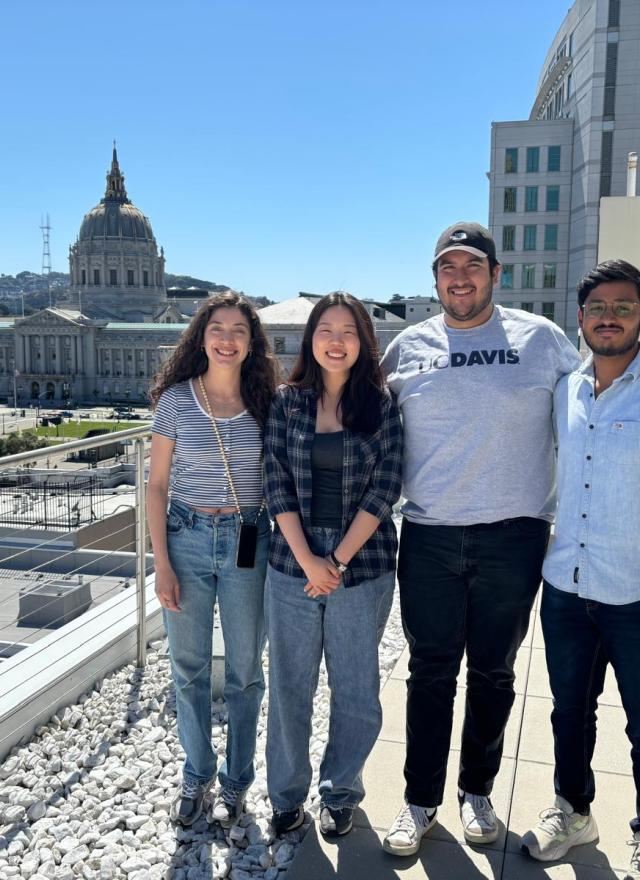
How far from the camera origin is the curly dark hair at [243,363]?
3.00m

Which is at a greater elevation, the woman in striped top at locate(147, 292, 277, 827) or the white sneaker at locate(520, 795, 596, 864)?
the woman in striped top at locate(147, 292, 277, 827)

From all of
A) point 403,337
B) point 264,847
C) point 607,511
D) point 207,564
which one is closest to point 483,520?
point 607,511

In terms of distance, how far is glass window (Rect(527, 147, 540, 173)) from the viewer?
36938mm

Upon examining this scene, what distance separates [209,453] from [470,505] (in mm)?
993

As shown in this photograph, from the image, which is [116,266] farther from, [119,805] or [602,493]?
[602,493]

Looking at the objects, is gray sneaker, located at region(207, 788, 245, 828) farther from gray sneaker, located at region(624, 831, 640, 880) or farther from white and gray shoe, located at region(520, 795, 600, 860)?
gray sneaker, located at region(624, 831, 640, 880)

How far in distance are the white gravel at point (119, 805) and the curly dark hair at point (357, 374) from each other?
162cm

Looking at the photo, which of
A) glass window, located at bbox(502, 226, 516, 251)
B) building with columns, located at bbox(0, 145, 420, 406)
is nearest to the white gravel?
glass window, located at bbox(502, 226, 516, 251)

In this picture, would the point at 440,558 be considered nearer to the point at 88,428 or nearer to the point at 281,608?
the point at 281,608

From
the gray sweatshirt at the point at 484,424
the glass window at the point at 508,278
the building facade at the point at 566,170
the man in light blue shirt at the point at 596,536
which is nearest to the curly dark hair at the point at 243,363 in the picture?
the gray sweatshirt at the point at 484,424

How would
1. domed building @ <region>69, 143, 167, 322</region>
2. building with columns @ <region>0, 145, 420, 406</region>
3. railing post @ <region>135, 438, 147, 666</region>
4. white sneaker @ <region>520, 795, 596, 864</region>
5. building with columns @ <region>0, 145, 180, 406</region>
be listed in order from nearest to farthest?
white sneaker @ <region>520, 795, 596, 864</region>, railing post @ <region>135, 438, 147, 666</region>, building with columns @ <region>0, 145, 420, 406</region>, building with columns @ <region>0, 145, 180, 406</region>, domed building @ <region>69, 143, 167, 322</region>

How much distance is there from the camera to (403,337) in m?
3.01

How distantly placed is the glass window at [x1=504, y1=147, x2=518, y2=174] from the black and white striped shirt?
37.4 metres

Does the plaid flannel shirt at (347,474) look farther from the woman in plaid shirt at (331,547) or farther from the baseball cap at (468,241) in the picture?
the baseball cap at (468,241)
